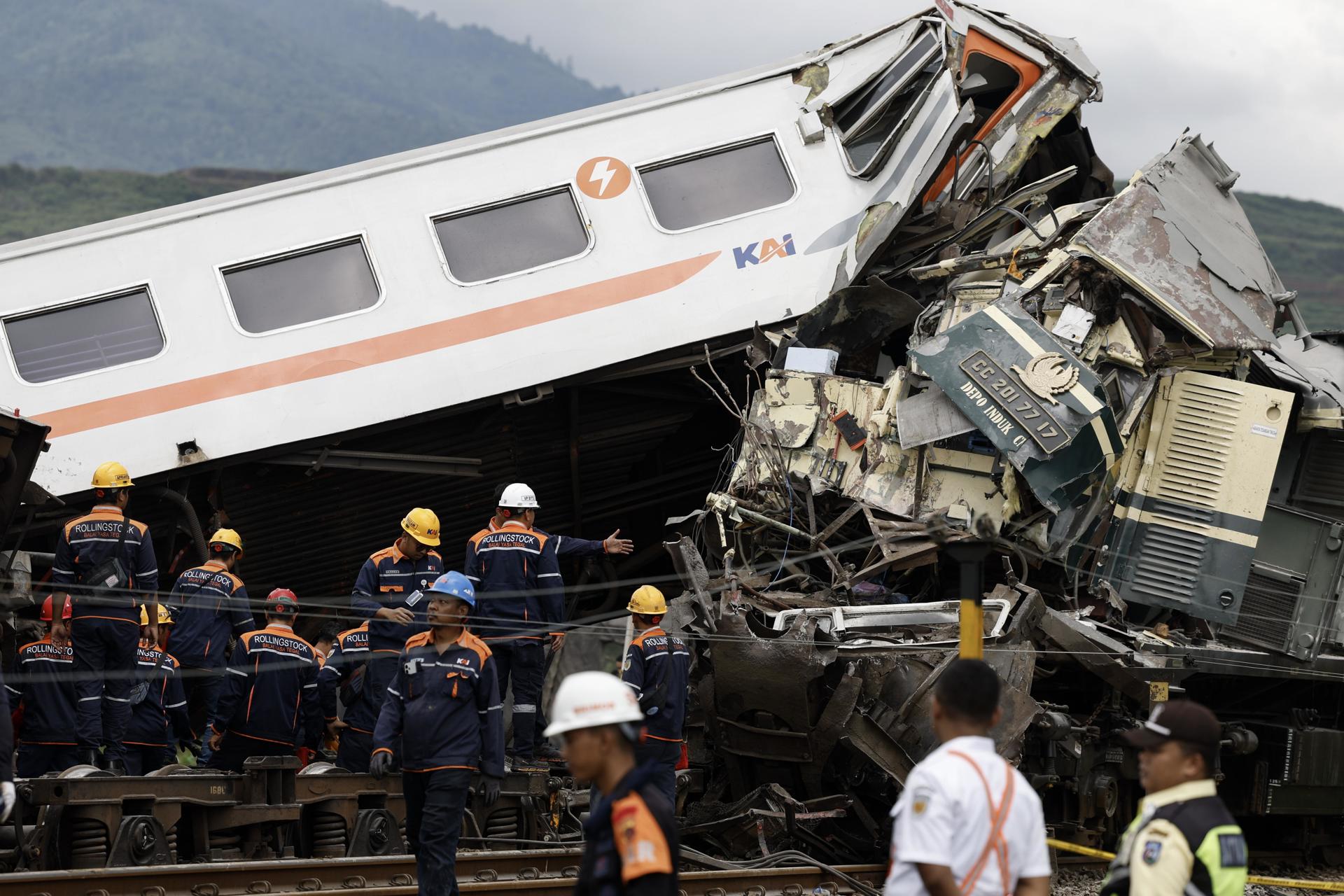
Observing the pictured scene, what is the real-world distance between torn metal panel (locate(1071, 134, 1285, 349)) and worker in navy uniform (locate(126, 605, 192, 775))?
627 cm

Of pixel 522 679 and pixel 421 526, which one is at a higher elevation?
pixel 421 526

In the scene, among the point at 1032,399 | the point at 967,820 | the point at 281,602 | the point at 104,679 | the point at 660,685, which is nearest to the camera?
the point at 967,820

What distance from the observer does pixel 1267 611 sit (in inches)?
378

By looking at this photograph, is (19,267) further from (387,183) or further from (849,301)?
(849,301)

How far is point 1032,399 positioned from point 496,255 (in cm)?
385

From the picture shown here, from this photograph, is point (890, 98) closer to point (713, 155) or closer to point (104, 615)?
point (713, 155)

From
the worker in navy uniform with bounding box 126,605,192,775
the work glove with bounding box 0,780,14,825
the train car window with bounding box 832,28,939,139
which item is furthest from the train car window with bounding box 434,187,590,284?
the work glove with bounding box 0,780,14,825

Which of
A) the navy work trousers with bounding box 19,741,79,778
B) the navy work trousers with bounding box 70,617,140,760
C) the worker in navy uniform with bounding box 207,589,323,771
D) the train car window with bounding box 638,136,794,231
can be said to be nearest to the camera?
the worker in navy uniform with bounding box 207,589,323,771

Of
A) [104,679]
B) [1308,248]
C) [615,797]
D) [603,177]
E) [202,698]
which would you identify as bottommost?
[202,698]

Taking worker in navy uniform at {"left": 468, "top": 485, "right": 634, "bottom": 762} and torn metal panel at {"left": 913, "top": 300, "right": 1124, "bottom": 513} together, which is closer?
torn metal panel at {"left": 913, "top": 300, "right": 1124, "bottom": 513}

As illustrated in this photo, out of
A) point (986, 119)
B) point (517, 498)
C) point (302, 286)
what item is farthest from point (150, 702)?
point (986, 119)

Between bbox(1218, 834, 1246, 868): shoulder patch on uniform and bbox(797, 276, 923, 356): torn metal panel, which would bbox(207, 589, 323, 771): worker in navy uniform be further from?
bbox(1218, 834, 1246, 868): shoulder patch on uniform

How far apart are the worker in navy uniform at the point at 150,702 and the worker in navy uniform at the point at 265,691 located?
61 cm

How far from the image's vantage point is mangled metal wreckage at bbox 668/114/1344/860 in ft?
27.5
